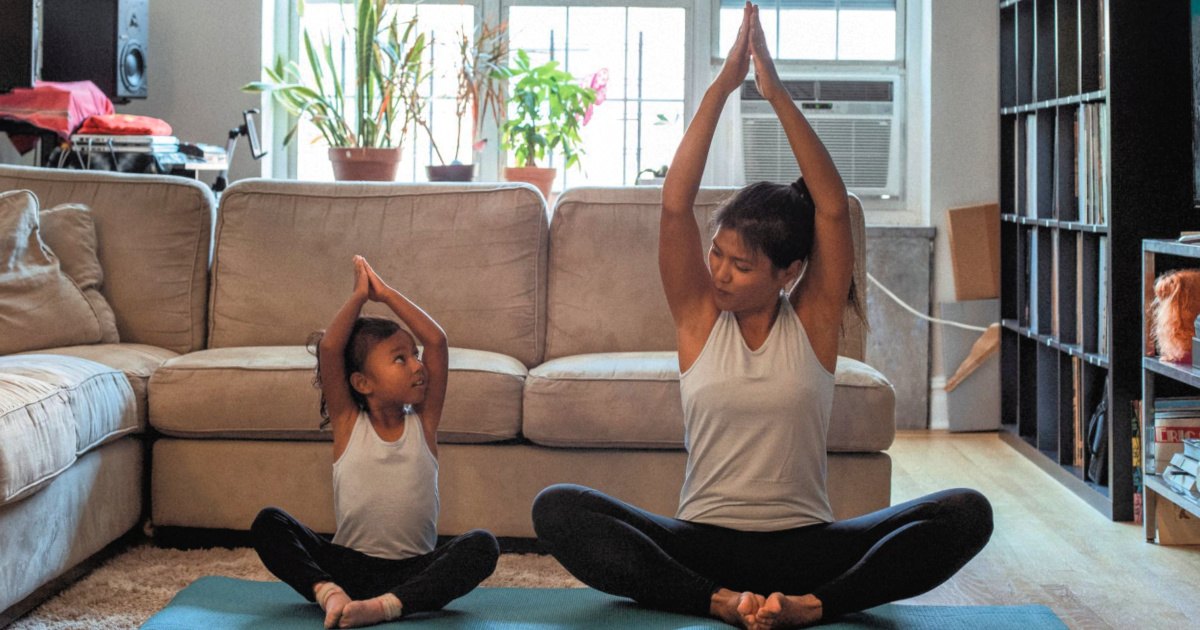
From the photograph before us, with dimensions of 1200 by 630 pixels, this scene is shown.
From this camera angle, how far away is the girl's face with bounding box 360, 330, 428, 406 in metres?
1.95

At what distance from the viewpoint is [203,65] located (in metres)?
4.42

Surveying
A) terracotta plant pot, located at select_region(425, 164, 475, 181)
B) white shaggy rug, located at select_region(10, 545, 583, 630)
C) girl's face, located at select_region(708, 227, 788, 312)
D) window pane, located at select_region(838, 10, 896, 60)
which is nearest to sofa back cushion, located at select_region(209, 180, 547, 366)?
white shaggy rug, located at select_region(10, 545, 583, 630)

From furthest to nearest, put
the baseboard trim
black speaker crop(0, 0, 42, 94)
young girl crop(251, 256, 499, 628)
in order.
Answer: black speaker crop(0, 0, 42, 94) → the baseboard trim → young girl crop(251, 256, 499, 628)

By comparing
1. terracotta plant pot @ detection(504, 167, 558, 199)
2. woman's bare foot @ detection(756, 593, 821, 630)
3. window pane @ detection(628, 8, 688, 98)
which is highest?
window pane @ detection(628, 8, 688, 98)

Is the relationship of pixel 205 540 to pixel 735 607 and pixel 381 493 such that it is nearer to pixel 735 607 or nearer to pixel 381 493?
pixel 381 493

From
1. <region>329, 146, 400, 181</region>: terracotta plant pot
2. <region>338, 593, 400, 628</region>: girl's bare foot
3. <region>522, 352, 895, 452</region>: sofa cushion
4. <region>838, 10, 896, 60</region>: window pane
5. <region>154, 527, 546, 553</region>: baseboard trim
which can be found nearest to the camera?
<region>338, 593, 400, 628</region>: girl's bare foot

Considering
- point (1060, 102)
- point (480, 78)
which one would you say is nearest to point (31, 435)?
point (480, 78)

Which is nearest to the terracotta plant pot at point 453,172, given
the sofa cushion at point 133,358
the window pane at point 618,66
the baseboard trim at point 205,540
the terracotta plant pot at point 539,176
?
the terracotta plant pot at point 539,176

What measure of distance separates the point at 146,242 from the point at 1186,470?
2.58 m

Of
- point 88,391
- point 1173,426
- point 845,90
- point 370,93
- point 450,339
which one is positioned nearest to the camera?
point 88,391

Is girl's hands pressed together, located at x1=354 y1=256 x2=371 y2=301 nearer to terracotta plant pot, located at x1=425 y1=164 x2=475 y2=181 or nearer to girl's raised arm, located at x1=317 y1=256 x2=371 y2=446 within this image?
girl's raised arm, located at x1=317 y1=256 x2=371 y2=446

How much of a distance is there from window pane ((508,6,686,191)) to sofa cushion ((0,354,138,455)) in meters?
2.38

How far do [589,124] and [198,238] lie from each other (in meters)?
1.95

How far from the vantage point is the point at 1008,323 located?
3.98 meters
